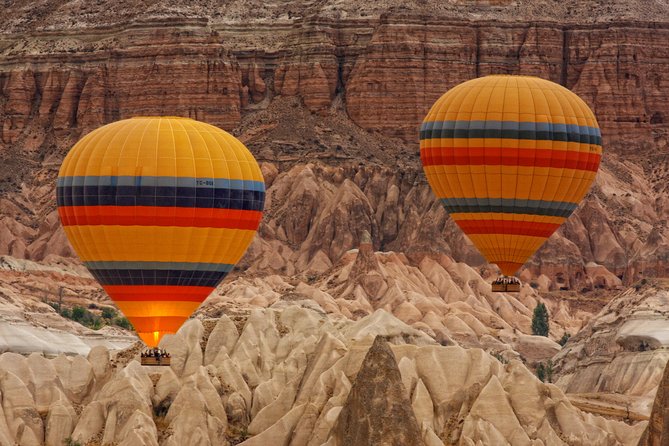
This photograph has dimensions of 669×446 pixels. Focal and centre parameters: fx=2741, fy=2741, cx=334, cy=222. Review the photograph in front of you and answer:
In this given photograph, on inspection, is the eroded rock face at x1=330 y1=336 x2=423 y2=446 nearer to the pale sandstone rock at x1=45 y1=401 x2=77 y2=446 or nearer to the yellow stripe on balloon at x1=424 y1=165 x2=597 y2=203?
the yellow stripe on balloon at x1=424 y1=165 x2=597 y2=203

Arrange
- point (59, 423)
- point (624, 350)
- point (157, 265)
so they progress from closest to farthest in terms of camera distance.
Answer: point (157, 265), point (59, 423), point (624, 350)

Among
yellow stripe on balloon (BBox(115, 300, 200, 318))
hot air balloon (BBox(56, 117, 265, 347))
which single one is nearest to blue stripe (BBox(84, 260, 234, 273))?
hot air balloon (BBox(56, 117, 265, 347))

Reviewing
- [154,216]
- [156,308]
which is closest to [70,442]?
[156,308]

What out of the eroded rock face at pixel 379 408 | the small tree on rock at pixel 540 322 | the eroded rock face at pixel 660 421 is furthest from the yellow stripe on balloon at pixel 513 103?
the small tree on rock at pixel 540 322

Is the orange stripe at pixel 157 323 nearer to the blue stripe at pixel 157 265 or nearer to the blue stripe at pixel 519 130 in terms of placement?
the blue stripe at pixel 157 265

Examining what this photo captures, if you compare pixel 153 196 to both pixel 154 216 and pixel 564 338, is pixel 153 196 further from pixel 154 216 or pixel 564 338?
pixel 564 338

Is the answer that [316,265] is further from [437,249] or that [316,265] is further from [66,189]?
[66,189]
